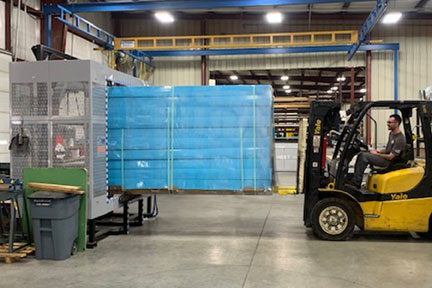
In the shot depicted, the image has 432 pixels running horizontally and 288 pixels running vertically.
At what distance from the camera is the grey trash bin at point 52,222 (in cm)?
526

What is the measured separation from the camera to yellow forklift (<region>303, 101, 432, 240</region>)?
6047 millimetres

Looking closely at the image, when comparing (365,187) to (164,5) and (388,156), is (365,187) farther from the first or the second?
(164,5)

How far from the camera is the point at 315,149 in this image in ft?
20.9

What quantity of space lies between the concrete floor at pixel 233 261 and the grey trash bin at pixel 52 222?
6.9 inches

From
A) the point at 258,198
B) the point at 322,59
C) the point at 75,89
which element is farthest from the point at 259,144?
the point at 322,59

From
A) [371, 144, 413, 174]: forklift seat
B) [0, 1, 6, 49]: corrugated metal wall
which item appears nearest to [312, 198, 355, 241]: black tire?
[371, 144, 413, 174]: forklift seat

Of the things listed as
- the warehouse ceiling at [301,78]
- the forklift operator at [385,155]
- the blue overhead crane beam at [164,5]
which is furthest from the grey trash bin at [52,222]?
the warehouse ceiling at [301,78]

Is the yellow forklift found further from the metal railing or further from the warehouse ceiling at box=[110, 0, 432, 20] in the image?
the warehouse ceiling at box=[110, 0, 432, 20]

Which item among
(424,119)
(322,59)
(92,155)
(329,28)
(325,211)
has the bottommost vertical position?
(325,211)

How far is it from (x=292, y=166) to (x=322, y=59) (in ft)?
16.0

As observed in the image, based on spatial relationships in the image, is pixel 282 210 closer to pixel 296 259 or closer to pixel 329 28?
pixel 296 259

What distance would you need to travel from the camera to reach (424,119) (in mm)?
6066

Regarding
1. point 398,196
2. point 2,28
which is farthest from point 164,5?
point 398,196

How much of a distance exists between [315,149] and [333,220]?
112cm
